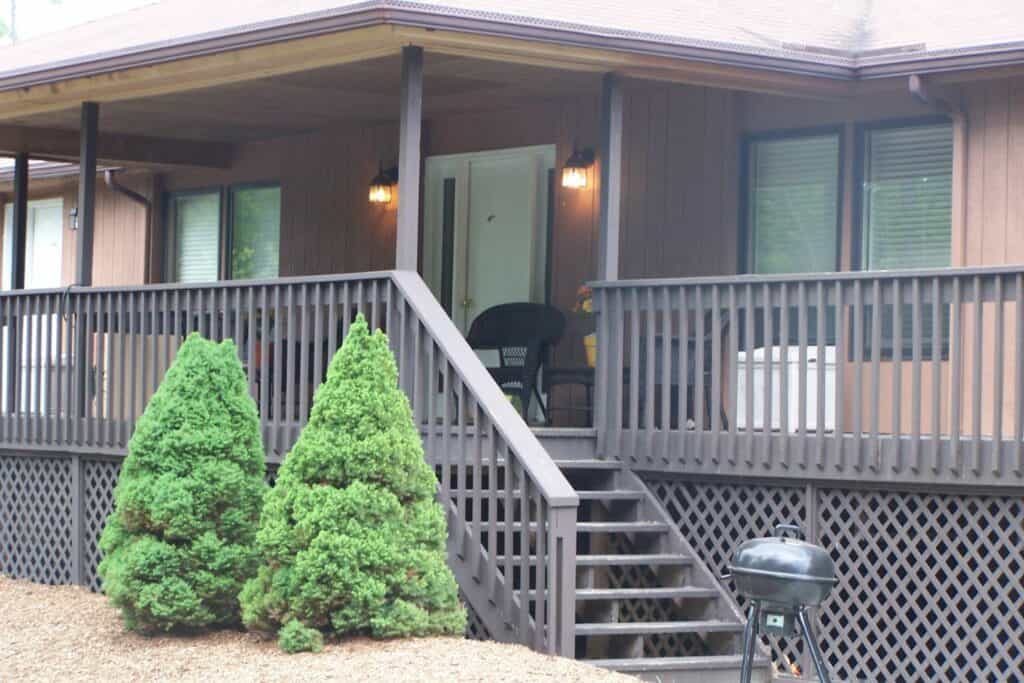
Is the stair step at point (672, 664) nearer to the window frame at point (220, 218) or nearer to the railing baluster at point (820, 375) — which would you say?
the railing baluster at point (820, 375)

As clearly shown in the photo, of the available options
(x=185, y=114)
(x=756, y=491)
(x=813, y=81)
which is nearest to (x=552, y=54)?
(x=813, y=81)

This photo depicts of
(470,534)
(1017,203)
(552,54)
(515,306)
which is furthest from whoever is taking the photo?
(515,306)

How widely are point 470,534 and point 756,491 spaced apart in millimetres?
→ 1817

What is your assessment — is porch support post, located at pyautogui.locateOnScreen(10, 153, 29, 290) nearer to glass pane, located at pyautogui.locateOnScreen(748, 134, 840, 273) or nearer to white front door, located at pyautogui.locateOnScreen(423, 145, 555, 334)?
white front door, located at pyautogui.locateOnScreen(423, 145, 555, 334)

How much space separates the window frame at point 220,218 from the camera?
15117 millimetres

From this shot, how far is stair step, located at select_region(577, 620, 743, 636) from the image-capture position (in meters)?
8.21

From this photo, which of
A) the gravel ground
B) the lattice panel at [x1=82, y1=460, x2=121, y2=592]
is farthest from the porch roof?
the gravel ground

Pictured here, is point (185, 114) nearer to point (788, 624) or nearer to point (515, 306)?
point (515, 306)

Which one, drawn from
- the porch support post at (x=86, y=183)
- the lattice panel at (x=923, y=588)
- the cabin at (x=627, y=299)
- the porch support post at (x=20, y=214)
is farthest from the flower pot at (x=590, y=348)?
the porch support post at (x=20, y=214)

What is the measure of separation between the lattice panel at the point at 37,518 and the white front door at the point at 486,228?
344cm

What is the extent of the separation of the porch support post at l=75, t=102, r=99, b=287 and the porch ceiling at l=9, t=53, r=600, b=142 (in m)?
0.36

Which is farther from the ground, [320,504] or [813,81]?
[813,81]

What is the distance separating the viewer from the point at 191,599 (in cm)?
858

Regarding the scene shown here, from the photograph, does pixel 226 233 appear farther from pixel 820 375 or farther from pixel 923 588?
pixel 923 588
